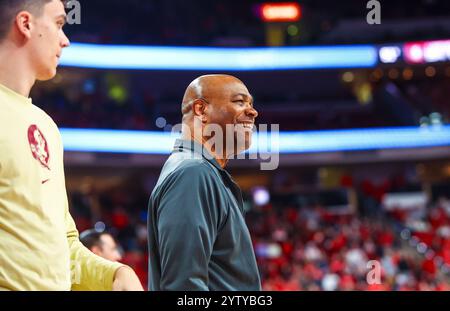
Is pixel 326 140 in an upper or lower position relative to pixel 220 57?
lower

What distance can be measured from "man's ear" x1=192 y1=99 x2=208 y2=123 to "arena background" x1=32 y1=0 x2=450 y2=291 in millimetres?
11752

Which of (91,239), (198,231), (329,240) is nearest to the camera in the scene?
(198,231)

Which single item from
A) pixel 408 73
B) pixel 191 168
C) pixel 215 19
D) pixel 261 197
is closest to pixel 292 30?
pixel 215 19

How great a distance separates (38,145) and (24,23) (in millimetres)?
373

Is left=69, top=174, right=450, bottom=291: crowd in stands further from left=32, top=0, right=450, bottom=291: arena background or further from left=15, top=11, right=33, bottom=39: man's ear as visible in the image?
left=15, top=11, right=33, bottom=39: man's ear

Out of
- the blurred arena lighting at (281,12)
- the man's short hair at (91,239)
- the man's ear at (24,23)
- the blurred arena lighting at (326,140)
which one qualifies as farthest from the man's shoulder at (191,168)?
the blurred arena lighting at (281,12)

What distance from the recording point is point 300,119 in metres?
22.7

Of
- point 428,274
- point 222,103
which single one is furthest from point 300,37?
point 222,103

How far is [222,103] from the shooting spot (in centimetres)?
281

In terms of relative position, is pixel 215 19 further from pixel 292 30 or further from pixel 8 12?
pixel 8 12

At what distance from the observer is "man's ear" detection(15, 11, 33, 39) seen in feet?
7.26

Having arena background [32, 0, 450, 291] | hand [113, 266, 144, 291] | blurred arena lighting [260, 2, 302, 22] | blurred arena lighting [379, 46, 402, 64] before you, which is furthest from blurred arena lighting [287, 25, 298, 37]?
hand [113, 266, 144, 291]

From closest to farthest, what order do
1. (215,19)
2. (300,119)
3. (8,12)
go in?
(8,12)
(300,119)
(215,19)

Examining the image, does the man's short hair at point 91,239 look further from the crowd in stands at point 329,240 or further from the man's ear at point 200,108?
the crowd in stands at point 329,240
